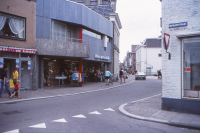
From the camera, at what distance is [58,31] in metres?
17.7

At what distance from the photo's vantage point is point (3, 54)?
12.6 m

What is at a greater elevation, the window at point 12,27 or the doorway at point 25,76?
the window at point 12,27

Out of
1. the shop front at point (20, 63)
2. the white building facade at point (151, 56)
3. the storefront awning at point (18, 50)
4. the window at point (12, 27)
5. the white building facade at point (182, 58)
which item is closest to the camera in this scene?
the white building facade at point (182, 58)

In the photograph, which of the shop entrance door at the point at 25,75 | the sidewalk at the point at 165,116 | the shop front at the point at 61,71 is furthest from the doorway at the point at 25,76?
the sidewalk at the point at 165,116

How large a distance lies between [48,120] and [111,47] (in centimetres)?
2319

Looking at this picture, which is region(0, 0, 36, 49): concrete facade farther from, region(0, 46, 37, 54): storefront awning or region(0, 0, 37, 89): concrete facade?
region(0, 46, 37, 54): storefront awning

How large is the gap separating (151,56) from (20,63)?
5517 centimetres

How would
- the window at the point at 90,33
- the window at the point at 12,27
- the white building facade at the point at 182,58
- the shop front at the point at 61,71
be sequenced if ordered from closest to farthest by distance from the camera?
the white building facade at the point at 182,58
the window at the point at 12,27
the shop front at the point at 61,71
the window at the point at 90,33

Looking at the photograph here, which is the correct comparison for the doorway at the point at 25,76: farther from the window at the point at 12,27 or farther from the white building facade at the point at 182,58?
the white building facade at the point at 182,58

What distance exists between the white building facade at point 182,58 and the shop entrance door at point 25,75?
11.1m

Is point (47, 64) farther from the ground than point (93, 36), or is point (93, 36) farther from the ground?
point (93, 36)

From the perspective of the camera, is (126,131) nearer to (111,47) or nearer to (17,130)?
(17,130)

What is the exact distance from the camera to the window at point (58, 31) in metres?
17.0

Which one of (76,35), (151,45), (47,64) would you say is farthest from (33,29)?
(151,45)
